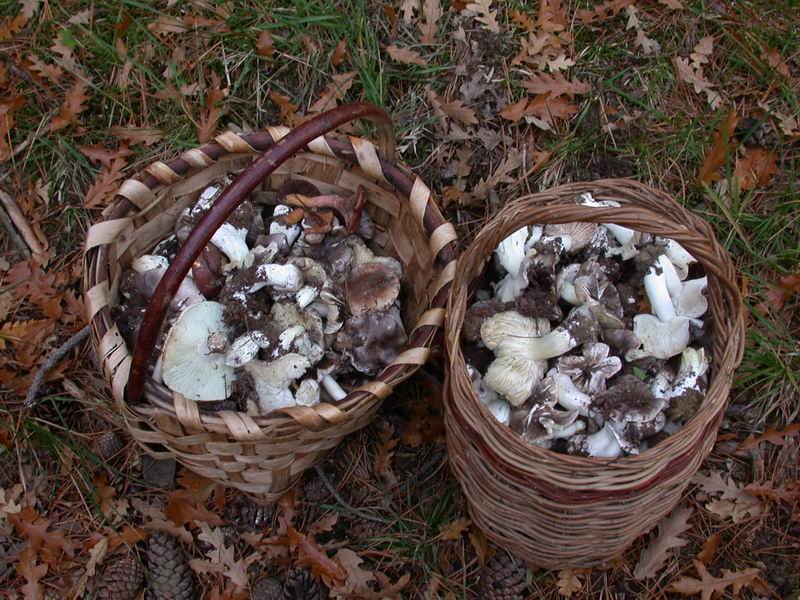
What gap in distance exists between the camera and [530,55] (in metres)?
3.35

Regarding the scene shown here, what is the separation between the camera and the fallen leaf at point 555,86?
3254 millimetres

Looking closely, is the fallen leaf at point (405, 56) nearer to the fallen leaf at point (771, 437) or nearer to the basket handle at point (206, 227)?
the basket handle at point (206, 227)

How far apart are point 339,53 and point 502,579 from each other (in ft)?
8.51

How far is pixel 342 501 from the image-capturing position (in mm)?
2824

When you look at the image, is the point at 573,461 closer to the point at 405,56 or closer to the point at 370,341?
the point at 370,341

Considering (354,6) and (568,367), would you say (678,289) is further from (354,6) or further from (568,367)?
(354,6)

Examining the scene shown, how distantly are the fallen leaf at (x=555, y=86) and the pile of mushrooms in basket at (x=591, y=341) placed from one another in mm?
909

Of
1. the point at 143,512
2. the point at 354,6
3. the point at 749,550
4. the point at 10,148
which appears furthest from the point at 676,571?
the point at 10,148

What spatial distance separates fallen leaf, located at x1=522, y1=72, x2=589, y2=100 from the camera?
128 inches

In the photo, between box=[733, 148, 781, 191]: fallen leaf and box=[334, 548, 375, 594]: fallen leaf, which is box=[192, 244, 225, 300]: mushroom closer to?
box=[334, 548, 375, 594]: fallen leaf

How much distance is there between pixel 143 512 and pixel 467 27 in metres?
2.82

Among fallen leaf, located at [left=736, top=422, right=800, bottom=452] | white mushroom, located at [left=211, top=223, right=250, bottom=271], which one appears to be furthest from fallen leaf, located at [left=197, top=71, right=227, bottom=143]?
fallen leaf, located at [left=736, top=422, right=800, bottom=452]

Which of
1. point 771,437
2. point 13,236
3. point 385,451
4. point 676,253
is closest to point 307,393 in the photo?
point 385,451

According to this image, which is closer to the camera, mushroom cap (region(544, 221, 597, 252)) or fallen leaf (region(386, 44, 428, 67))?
mushroom cap (region(544, 221, 597, 252))
